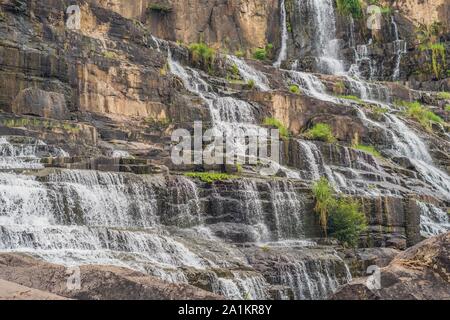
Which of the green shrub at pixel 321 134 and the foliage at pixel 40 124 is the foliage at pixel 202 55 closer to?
the green shrub at pixel 321 134

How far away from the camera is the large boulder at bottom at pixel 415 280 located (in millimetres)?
6617

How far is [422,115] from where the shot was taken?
38.3 m

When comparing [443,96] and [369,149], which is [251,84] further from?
[443,96]

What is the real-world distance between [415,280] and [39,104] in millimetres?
21452

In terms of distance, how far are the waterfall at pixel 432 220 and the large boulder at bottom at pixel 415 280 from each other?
57.7 ft

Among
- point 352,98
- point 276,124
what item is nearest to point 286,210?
point 276,124

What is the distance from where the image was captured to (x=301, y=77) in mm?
41906

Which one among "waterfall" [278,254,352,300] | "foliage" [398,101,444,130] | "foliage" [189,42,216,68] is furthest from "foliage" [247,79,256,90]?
"waterfall" [278,254,352,300]

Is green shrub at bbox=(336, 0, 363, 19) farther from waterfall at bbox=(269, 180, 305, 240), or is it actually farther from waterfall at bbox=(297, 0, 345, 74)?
waterfall at bbox=(269, 180, 305, 240)

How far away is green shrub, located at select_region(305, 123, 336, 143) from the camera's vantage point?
31.7 m

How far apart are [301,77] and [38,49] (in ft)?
66.3

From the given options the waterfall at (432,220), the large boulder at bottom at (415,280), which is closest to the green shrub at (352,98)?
the waterfall at (432,220)

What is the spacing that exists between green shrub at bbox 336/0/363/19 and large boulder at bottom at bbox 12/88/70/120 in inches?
1287
